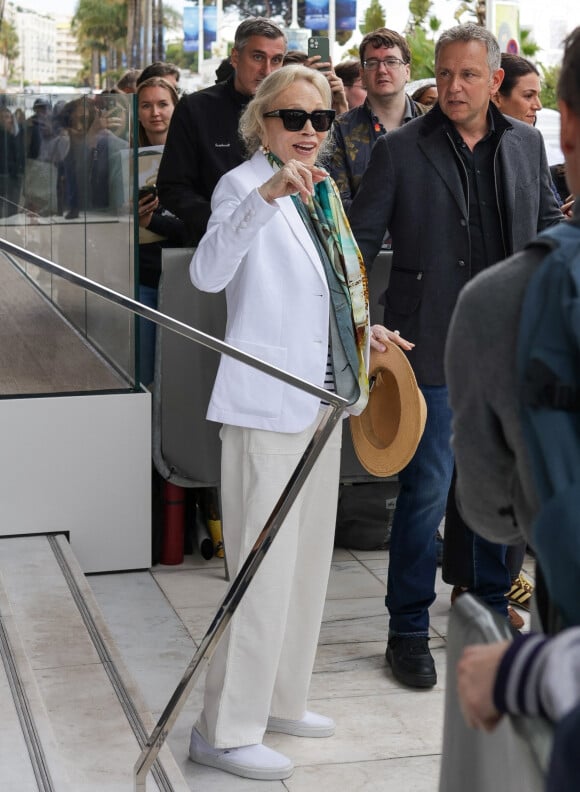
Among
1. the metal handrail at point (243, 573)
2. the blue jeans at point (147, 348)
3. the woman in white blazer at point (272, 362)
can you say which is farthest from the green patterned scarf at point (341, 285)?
the blue jeans at point (147, 348)

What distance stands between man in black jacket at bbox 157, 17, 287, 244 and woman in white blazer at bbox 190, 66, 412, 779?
1552 mm

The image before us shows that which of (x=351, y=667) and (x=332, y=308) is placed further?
(x=351, y=667)

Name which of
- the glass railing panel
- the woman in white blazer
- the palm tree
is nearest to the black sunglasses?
the woman in white blazer

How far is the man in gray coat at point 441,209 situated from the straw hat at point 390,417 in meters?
0.12

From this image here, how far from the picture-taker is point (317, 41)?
5.52 metres

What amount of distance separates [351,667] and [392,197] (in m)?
1.49

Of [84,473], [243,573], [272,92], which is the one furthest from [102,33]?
[243,573]

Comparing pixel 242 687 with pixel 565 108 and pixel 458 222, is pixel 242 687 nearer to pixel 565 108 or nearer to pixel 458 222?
pixel 458 222

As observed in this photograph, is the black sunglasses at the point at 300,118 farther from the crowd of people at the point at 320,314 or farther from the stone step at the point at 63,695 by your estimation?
the stone step at the point at 63,695

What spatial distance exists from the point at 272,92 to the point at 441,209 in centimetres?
84

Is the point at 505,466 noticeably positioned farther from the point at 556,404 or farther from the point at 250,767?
the point at 250,767

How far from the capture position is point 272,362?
120 inches

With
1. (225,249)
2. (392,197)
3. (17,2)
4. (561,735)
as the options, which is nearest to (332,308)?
(225,249)

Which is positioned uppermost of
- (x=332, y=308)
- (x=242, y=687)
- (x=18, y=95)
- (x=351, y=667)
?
(x=18, y=95)
